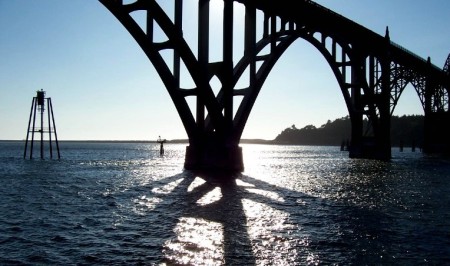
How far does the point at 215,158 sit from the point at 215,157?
0.22ft

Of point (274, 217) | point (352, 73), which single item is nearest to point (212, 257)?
point (274, 217)

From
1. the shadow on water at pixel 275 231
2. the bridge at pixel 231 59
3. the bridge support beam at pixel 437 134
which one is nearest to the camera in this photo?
the shadow on water at pixel 275 231

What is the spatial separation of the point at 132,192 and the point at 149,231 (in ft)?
29.4

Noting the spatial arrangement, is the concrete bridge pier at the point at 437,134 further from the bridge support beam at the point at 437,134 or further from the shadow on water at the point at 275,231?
the shadow on water at the point at 275,231

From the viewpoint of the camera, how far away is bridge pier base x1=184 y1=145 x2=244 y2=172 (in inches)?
1097

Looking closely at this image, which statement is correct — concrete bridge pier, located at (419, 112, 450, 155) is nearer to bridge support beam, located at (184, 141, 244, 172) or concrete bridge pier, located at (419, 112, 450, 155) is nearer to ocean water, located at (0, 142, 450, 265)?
bridge support beam, located at (184, 141, 244, 172)

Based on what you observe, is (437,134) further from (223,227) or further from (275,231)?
(223,227)

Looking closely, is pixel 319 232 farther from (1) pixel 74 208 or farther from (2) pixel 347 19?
(2) pixel 347 19

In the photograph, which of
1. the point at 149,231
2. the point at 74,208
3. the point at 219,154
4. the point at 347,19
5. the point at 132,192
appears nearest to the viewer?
the point at 149,231

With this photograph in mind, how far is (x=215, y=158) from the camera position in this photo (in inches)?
1097

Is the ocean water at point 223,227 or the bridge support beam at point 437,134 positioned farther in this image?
the bridge support beam at point 437,134

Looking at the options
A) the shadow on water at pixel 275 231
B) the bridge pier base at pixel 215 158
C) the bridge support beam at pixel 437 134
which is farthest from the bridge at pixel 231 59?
the bridge support beam at pixel 437 134

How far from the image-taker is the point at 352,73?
158 ft

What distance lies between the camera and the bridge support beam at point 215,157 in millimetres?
27875
